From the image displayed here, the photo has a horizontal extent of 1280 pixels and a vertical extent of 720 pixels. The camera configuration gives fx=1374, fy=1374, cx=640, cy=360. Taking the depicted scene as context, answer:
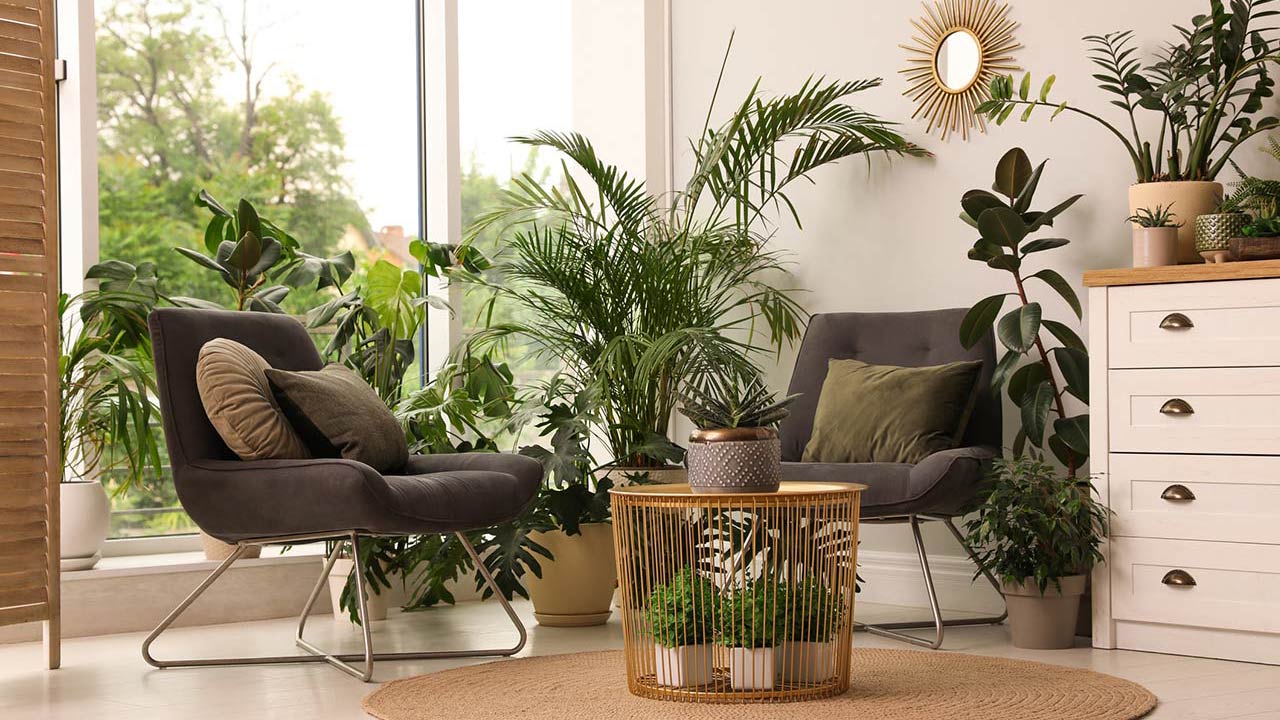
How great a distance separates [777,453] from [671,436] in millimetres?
2408

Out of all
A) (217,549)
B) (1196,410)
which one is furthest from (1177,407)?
(217,549)

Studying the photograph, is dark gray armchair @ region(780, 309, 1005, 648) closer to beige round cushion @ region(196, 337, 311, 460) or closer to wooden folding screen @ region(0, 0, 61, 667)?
beige round cushion @ region(196, 337, 311, 460)

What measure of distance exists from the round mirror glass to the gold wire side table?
208cm

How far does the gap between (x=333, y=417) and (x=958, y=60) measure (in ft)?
7.63

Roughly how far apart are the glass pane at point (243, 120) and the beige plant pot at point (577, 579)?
107 inches

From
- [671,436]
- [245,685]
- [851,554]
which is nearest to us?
[851,554]

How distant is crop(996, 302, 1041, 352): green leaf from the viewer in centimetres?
359

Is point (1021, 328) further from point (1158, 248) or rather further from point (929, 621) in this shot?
point (929, 621)

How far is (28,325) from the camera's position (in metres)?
3.30

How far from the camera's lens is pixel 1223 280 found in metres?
3.30

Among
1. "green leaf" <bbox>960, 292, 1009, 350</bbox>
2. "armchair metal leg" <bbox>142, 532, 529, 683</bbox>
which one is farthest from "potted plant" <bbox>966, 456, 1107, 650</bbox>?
"armchair metal leg" <bbox>142, 532, 529, 683</bbox>

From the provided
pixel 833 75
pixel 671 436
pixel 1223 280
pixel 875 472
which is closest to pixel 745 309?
pixel 671 436

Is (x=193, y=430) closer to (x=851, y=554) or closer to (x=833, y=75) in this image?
(x=851, y=554)

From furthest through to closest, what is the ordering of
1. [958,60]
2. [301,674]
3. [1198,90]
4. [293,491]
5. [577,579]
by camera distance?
1. [958,60]
2. [577,579]
3. [1198,90]
4. [301,674]
5. [293,491]
